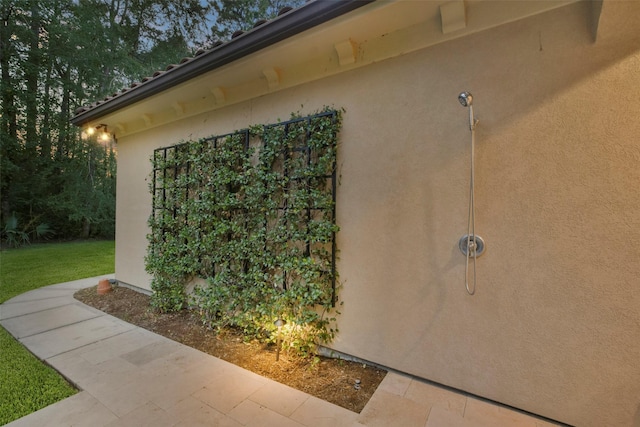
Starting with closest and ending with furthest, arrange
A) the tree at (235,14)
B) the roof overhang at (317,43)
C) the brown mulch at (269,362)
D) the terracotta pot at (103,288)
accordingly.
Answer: the roof overhang at (317,43)
the brown mulch at (269,362)
the terracotta pot at (103,288)
the tree at (235,14)

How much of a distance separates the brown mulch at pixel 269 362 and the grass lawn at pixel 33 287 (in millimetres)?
1251

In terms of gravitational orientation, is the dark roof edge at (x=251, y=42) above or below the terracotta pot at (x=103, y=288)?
above

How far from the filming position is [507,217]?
2.38m

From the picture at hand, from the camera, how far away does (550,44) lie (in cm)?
224

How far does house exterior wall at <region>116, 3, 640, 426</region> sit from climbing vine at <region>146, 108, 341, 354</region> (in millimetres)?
293

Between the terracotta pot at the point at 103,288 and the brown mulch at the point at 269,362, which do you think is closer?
the brown mulch at the point at 269,362

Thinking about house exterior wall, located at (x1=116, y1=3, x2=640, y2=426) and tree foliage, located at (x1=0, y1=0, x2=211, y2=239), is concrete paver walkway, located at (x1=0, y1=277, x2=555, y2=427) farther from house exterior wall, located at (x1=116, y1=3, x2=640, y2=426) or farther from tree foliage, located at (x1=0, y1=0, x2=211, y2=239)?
tree foliage, located at (x1=0, y1=0, x2=211, y2=239)

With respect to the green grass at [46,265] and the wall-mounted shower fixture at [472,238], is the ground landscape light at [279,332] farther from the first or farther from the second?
the green grass at [46,265]

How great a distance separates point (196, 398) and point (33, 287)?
6.50m

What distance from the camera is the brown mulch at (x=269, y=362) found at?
2.64 m

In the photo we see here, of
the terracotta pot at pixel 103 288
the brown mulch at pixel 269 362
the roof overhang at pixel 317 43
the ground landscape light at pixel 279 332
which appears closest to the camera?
the roof overhang at pixel 317 43

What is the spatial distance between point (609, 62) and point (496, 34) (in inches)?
34.0

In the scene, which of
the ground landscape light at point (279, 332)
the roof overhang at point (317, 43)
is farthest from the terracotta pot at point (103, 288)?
the ground landscape light at point (279, 332)

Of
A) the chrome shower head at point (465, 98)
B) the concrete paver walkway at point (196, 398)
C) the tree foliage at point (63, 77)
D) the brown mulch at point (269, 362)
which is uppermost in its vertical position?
the tree foliage at point (63, 77)
